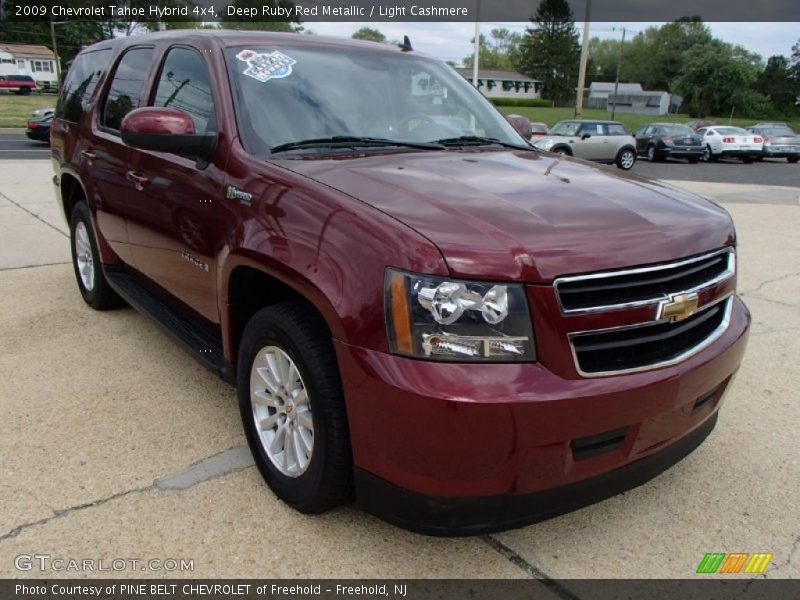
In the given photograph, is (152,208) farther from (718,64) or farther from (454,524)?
(718,64)

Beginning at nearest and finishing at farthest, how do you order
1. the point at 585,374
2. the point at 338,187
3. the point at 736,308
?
1. the point at 585,374
2. the point at 338,187
3. the point at 736,308

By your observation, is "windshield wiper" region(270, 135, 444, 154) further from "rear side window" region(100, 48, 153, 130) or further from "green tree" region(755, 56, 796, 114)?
"green tree" region(755, 56, 796, 114)

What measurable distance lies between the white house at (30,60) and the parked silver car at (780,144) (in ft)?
265

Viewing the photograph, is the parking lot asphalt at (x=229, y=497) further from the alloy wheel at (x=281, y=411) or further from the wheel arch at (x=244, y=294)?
the wheel arch at (x=244, y=294)

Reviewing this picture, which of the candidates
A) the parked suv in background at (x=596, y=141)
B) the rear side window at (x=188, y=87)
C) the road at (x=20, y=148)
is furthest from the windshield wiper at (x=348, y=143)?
the parked suv in background at (x=596, y=141)

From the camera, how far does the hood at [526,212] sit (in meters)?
2.01

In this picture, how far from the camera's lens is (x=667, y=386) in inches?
84.7

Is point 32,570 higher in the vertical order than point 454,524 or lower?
lower

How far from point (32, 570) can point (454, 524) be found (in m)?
1.48

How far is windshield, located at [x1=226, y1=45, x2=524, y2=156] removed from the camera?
294 centimetres

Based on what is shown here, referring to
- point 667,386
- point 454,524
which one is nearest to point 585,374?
point 667,386

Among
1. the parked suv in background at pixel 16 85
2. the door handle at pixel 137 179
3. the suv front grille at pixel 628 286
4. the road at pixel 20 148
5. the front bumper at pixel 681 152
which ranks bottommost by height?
the road at pixel 20 148

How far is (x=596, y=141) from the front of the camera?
21859 millimetres
